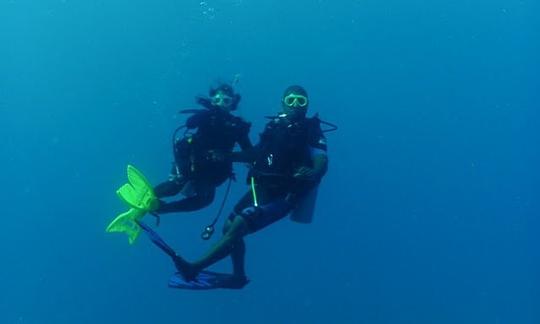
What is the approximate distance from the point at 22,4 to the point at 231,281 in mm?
36047

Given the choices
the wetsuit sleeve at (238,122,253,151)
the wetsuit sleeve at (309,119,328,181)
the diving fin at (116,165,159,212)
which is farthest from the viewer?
the wetsuit sleeve at (238,122,253,151)

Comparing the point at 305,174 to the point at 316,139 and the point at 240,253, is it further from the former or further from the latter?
the point at 240,253

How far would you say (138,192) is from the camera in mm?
6289

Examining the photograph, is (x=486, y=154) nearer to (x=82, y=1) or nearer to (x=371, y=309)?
(x=371, y=309)

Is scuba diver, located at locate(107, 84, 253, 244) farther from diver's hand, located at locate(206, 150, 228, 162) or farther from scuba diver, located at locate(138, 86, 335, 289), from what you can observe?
scuba diver, located at locate(138, 86, 335, 289)

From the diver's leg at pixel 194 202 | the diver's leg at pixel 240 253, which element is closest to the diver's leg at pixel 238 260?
the diver's leg at pixel 240 253

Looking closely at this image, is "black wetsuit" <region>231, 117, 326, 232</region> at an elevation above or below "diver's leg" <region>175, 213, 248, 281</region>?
above

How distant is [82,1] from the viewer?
41.8 meters

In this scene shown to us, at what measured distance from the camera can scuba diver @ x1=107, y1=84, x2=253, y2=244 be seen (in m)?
6.29

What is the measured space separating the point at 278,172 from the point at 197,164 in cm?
109

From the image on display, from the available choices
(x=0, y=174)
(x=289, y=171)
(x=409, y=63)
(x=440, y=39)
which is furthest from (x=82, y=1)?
(x=289, y=171)

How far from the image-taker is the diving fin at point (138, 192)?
20.3ft

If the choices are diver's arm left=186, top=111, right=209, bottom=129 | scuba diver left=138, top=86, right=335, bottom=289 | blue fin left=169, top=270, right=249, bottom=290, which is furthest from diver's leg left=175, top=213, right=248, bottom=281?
diver's arm left=186, top=111, right=209, bottom=129

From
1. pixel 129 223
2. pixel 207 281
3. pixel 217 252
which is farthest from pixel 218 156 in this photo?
pixel 207 281
